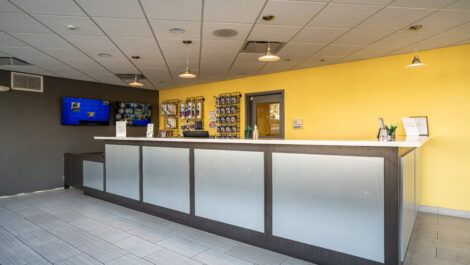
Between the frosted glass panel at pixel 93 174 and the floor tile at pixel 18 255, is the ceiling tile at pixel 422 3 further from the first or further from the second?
the frosted glass panel at pixel 93 174

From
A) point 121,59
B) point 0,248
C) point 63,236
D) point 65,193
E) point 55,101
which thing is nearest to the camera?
point 0,248

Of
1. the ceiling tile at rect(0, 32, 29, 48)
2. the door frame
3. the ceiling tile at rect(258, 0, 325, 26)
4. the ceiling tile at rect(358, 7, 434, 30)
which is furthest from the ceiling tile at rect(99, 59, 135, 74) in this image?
the ceiling tile at rect(358, 7, 434, 30)

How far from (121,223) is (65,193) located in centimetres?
292

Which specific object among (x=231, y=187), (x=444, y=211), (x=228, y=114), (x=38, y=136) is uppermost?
(x=228, y=114)

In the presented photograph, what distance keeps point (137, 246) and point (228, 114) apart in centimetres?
441

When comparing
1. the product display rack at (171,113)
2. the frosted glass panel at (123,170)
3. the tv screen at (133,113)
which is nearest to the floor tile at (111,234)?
the frosted glass panel at (123,170)

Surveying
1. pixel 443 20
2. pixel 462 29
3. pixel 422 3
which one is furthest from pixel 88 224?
pixel 462 29

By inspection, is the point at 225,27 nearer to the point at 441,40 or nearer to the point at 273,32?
the point at 273,32

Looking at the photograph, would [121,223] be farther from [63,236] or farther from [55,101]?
[55,101]

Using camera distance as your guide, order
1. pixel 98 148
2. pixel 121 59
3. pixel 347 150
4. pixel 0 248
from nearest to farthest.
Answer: pixel 347 150 → pixel 0 248 → pixel 121 59 → pixel 98 148

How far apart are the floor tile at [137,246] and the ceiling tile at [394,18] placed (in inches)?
148

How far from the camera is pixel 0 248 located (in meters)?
2.89

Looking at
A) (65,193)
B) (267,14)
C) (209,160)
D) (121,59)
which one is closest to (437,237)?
(209,160)

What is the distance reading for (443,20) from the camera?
10.5 ft
